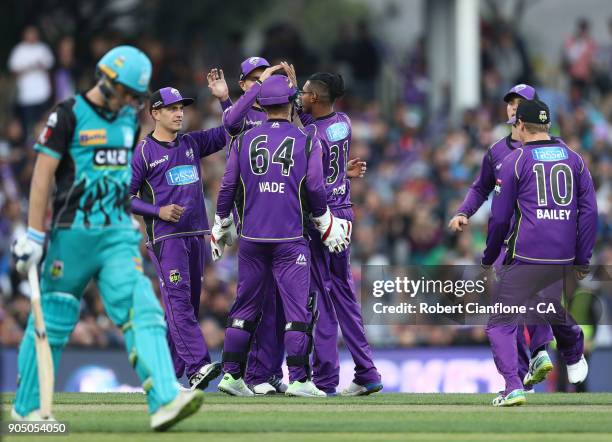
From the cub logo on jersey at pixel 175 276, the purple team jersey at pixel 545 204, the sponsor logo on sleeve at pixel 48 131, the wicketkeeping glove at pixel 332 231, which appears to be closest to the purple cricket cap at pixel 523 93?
the purple team jersey at pixel 545 204

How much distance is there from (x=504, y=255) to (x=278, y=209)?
230 centimetres

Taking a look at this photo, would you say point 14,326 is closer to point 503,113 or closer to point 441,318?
point 441,318

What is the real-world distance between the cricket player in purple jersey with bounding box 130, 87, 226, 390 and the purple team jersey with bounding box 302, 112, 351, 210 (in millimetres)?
1241

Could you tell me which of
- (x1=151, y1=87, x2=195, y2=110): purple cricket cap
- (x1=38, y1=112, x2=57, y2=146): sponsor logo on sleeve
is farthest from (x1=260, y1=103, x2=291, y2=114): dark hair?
(x1=38, y1=112, x2=57, y2=146): sponsor logo on sleeve

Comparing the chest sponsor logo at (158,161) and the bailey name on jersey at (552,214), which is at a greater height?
the chest sponsor logo at (158,161)

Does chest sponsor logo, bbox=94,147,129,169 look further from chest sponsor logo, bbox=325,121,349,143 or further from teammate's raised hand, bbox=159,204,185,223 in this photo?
chest sponsor logo, bbox=325,121,349,143

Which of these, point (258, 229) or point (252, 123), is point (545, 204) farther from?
point (252, 123)

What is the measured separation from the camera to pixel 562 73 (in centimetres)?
2733

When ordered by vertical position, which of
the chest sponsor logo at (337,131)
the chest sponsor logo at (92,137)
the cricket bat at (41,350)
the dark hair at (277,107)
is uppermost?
the dark hair at (277,107)

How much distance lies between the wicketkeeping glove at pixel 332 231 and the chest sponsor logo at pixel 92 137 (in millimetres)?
3157

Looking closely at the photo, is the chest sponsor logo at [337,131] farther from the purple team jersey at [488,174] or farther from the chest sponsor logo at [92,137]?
the chest sponsor logo at [92,137]

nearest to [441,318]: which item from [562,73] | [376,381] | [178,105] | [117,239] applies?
[376,381]

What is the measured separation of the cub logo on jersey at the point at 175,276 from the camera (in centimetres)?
1266

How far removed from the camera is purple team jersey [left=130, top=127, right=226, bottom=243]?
12.7 m
